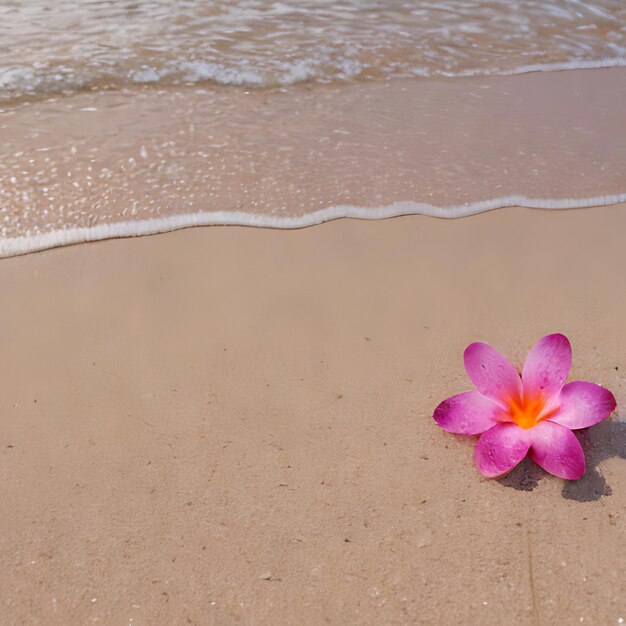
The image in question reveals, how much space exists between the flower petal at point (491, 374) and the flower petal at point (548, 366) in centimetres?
3

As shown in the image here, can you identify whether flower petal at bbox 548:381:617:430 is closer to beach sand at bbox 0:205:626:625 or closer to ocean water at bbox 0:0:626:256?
beach sand at bbox 0:205:626:625

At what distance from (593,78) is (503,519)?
8.55 ft

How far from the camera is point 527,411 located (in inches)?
66.7

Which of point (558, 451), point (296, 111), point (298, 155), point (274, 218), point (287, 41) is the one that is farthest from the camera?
point (287, 41)

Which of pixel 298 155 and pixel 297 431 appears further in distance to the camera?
pixel 298 155

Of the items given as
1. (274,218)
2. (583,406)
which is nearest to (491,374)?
(583,406)

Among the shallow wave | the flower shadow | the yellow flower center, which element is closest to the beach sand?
the flower shadow

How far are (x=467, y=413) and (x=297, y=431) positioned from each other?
393 millimetres

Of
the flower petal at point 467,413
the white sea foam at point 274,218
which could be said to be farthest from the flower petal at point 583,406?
the white sea foam at point 274,218

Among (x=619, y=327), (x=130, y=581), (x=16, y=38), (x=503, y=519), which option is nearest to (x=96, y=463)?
(x=130, y=581)

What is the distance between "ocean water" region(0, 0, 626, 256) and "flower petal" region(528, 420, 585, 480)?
1.10 meters

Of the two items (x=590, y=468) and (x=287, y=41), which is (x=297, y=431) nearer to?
(x=590, y=468)

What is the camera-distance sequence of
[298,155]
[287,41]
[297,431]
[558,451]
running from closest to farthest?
1. [558,451]
2. [297,431]
3. [298,155]
4. [287,41]

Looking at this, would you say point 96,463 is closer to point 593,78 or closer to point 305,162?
point 305,162
